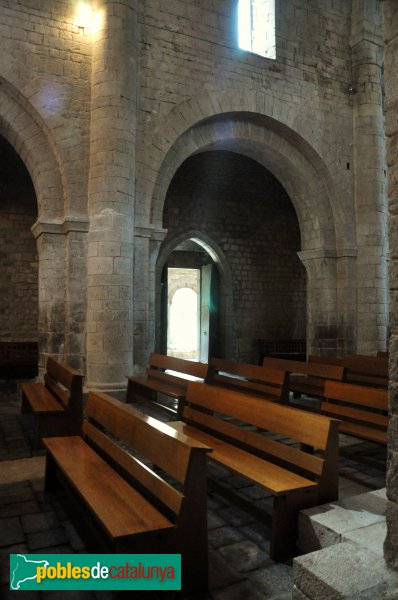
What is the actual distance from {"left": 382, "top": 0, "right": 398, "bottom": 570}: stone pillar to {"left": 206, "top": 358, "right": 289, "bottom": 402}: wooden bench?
304cm

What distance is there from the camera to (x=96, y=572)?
7.17 ft

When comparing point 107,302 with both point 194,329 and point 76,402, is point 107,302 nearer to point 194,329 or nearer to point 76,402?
point 76,402

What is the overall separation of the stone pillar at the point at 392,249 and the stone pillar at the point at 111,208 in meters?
5.22

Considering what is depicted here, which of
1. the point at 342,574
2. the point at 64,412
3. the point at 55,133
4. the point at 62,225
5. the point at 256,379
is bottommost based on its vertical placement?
the point at 342,574

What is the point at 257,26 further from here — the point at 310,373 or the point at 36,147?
the point at 310,373

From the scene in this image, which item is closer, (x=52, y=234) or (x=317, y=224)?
(x=52, y=234)

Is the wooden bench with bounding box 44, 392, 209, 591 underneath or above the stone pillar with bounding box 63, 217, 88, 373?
underneath

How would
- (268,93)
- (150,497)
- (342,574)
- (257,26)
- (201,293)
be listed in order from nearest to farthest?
(342,574)
(150,497)
(268,93)
(257,26)
(201,293)

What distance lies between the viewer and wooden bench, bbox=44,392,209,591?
208 centimetres

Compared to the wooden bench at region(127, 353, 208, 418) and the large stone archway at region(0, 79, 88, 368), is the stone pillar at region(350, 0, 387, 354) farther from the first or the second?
the large stone archway at region(0, 79, 88, 368)

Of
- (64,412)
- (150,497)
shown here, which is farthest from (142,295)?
(150,497)

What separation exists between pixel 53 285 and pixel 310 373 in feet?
13.3

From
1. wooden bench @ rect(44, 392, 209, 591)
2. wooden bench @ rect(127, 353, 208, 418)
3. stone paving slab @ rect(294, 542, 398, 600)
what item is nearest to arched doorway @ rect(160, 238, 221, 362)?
wooden bench @ rect(127, 353, 208, 418)

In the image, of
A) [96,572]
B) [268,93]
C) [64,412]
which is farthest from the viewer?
[268,93]
